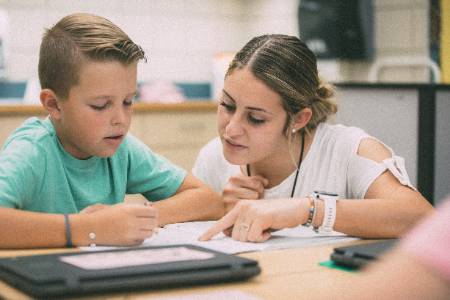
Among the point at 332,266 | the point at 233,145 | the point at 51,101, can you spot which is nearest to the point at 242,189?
the point at 233,145

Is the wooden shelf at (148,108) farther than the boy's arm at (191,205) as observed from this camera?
Yes

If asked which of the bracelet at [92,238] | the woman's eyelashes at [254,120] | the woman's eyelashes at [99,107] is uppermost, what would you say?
the woman's eyelashes at [99,107]

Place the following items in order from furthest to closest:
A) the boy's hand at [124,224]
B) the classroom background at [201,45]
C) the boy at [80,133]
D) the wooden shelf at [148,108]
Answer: the classroom background at [201,45] < the wooden shelf at [148,108] < the boy at [80,133] < the boy's hand at [124,224]

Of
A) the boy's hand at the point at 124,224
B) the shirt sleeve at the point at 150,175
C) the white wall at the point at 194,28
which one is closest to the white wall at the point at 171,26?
the white wall at the point at 194,28

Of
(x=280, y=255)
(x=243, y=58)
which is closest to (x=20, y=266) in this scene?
(x=280, y=255)

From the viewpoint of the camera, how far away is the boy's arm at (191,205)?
1534 mm

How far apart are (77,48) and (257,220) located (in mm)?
563

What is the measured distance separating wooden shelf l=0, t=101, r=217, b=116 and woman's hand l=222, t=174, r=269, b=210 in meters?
1.95

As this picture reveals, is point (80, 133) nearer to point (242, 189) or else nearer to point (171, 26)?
point (242, 189)

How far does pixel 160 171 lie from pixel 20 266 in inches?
32.1

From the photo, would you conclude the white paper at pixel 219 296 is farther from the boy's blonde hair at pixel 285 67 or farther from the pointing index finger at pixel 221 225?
the boy's blonde hair at pixel 285 67

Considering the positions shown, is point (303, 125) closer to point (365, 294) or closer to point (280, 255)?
point (280, 255)

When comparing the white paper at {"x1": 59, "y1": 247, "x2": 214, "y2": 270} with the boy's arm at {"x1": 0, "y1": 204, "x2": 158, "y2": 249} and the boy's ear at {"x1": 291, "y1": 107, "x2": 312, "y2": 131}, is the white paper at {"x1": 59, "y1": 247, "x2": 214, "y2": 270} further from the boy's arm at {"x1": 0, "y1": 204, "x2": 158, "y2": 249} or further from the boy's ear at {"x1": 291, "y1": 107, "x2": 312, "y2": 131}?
the boy's ear at {"x1": 291, "y1": 107, "x2": 312, "y2": 131}

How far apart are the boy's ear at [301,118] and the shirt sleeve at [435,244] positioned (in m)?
1.27
